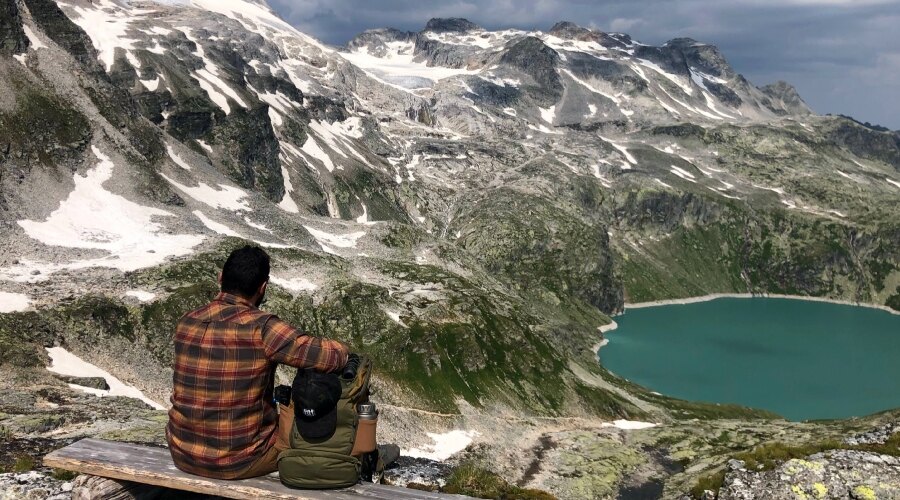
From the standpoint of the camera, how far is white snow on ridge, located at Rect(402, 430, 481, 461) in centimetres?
7644

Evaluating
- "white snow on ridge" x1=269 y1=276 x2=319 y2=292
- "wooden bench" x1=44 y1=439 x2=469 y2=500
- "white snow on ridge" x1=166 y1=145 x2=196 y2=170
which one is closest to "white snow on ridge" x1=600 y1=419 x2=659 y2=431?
"white snow on ridge" x1=269 y1=276 x2=319 y2=292

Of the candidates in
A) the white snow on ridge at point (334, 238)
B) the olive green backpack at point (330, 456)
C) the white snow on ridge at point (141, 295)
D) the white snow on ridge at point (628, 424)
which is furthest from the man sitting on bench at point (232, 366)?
the white snow on ridge at point (334, 238)

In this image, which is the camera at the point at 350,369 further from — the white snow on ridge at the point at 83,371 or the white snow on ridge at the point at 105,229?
the white snow on ridge at the point at 105,229

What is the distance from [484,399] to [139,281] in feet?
186

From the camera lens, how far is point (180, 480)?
9.89 m

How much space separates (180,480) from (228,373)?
2036 millimetres

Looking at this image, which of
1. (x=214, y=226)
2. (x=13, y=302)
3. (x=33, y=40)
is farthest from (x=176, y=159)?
(x=13, y=302)

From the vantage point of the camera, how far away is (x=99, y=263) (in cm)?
8419

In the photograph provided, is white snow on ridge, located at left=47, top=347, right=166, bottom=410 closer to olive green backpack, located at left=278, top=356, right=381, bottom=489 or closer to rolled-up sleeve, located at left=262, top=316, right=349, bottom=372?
olive green backpack, located at left=278, top=356, right=381, bottom=489

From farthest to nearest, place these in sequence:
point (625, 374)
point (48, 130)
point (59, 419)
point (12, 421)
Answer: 1. point (625, 374)
2. point (48, 130)
3. point (59, 419)
4. point (12, 421)

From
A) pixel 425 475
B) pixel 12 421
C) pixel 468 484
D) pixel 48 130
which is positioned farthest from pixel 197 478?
pixel 48 130

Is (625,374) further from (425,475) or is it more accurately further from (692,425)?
(425,475)

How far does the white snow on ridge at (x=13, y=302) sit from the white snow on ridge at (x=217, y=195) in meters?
58.0

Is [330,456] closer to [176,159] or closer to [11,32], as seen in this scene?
[176,159]
